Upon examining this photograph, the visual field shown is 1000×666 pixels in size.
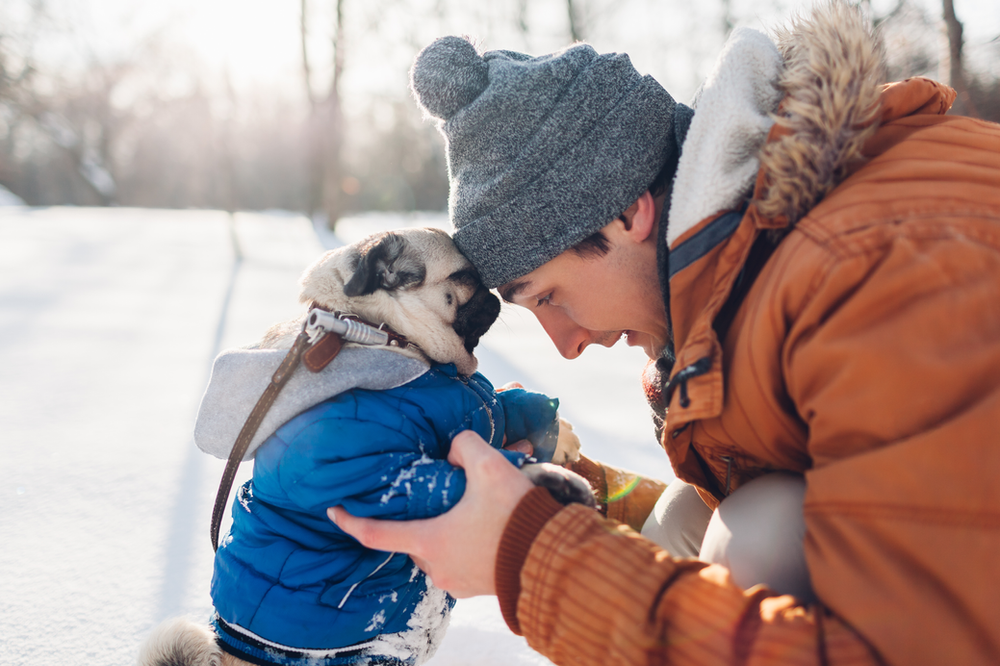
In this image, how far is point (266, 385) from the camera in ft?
4.87

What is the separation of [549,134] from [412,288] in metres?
0.64

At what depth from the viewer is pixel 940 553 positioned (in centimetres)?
81

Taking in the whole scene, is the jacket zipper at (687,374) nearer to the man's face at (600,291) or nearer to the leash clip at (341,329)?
the man's face at (600,291)

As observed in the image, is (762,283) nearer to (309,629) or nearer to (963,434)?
(963,434)

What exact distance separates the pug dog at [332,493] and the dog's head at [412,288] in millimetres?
20

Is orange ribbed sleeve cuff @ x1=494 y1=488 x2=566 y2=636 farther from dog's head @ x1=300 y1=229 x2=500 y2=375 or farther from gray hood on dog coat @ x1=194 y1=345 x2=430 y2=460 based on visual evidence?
dog's head @ x1=300 y1=229 x2=500 y2=375

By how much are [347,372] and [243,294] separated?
5.00 metres

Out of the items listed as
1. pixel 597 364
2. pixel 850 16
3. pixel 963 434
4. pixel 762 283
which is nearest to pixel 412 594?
pixel 762 283

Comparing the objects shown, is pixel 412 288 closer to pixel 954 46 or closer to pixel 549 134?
pixel 549 134

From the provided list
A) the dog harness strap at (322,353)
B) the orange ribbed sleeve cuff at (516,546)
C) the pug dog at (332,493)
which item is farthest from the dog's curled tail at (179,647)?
the orange ribbed sleeve cuff at (516,546)

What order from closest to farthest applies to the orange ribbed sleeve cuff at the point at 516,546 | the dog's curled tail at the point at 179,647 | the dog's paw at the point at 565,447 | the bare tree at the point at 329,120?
1. the orange ribbed sleeve cuff at the point at 516,546
2. the dog's curled tail at the point at 179,647
3. the dog's paw at the point at 565,447
4. the bare tree at the point at 329,120

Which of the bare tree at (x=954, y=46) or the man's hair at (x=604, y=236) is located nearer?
the man's hair at (x=604, y=236)

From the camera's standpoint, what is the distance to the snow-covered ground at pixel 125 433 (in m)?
1.77

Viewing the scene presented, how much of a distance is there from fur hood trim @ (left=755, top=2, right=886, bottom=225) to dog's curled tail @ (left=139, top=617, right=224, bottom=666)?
170cm
